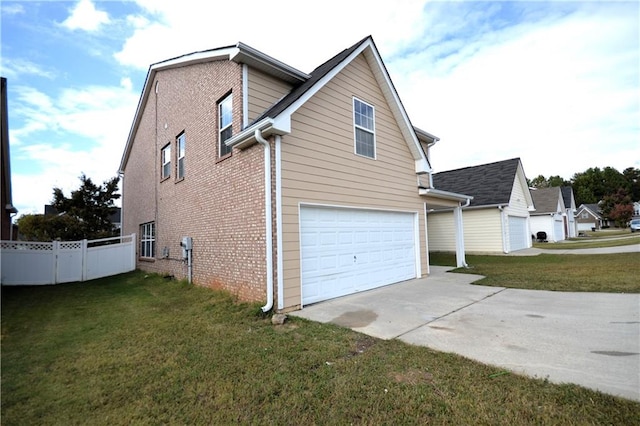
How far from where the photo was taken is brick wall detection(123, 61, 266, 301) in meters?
6.97

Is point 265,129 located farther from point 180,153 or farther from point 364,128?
point 180,153

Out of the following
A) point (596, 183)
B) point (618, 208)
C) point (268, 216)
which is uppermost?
point (596, 183)

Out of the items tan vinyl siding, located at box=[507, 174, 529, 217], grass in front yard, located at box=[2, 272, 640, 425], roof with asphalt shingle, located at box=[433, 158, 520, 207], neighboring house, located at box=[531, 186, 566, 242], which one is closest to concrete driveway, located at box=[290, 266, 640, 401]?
grass in front yard, located at box=[2, 272, 640, 425]

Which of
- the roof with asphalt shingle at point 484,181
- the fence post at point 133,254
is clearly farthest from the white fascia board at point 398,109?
the fence post at point 133,254

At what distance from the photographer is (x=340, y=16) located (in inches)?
395

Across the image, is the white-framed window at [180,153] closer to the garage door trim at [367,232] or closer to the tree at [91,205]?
the garage door trim at [367,232]

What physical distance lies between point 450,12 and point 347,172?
597cm

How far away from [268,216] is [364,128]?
448cm

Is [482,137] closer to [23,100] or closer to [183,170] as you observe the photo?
[183,170]

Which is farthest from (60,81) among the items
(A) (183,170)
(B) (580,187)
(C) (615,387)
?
(B) (580,187)

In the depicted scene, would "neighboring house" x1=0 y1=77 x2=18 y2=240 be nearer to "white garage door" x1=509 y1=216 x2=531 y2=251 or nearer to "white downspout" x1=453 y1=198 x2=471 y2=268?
"white downspout" x1=453 y1=198 x2=471 y2=268

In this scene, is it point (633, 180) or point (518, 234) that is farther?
point (633, 180)

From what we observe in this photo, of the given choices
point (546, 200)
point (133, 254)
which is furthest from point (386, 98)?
point (546, 200)

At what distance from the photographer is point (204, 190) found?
30.1 ft
